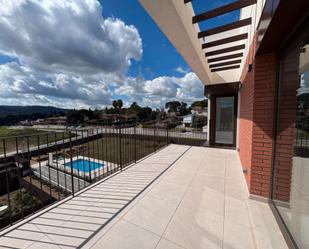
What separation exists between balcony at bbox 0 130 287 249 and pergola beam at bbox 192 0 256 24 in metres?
2.50

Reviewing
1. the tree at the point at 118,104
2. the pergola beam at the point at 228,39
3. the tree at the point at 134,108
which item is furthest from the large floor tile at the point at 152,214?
the tree at the point at 118,104

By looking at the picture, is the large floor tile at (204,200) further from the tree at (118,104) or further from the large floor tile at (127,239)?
the tree at (118,104)

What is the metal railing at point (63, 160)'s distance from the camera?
214cm

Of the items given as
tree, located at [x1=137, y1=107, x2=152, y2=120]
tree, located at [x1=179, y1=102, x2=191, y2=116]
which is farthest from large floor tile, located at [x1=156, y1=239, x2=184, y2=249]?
tree, located at [x1=179, y1=102, x2=191, y2=116]

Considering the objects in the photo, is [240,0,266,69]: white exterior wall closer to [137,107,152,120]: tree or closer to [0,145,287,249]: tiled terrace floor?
[0,145,287,249]: tiled terrace floor

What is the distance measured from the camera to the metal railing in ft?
7.02

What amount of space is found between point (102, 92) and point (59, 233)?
111ft

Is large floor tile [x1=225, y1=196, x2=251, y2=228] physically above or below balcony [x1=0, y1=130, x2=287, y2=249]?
below

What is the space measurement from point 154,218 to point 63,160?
5.07m

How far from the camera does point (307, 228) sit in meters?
1.29

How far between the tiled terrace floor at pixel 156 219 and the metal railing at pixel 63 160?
0.39m

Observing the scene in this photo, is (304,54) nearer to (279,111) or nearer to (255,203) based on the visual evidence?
(279,111)

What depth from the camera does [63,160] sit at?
18.8ft

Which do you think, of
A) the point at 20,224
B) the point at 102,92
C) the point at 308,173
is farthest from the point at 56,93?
the point at 308,173
